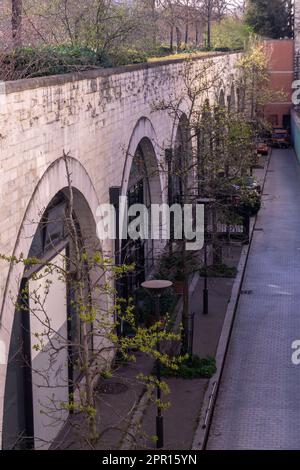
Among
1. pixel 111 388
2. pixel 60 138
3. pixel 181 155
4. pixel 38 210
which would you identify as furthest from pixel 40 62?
pixel 111 388

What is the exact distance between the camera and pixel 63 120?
12398 mm

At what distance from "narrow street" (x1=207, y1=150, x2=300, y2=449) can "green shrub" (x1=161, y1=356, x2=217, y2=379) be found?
15.1 inches

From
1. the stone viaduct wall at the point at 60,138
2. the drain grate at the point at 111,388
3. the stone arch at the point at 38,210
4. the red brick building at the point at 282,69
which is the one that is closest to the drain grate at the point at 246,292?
the stone viaduct wall at the point at 60,138

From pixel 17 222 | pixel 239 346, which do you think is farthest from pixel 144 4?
pixel 17 222

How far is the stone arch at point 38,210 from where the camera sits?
9930mm

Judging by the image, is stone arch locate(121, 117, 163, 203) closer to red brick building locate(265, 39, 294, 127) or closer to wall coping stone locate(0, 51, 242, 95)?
wall coping stone locate(0, 51, 242, 95)

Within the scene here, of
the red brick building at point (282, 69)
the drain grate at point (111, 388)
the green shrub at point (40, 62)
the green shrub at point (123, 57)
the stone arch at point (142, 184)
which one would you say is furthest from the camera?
the red brick building at point (282, 69)

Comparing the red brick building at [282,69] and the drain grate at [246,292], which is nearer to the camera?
the drain grate at [246,292]

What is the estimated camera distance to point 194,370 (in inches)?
632

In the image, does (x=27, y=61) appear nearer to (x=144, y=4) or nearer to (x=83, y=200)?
(x=83, y=200)

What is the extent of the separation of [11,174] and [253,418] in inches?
277

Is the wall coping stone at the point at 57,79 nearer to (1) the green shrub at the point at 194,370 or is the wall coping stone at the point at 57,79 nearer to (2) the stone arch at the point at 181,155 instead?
(2) the stone arch at the point at 181,155

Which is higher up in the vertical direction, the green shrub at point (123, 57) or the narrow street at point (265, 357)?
the green shrub at point (123, 57)

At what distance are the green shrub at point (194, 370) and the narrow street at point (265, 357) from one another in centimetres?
38
